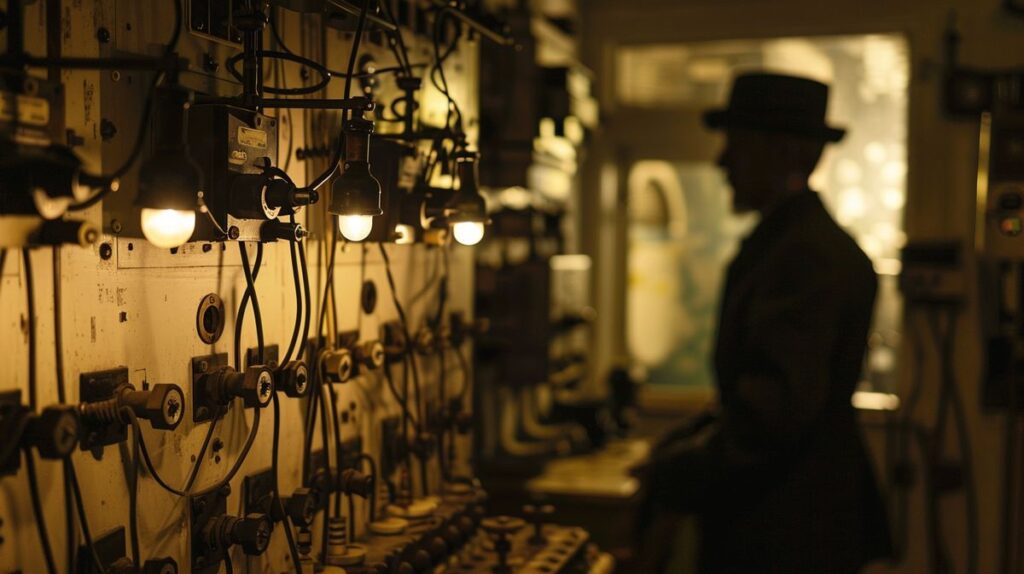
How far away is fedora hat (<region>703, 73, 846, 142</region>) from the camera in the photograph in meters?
2.32

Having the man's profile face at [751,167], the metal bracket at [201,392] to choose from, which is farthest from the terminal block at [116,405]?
the man's profile face at [751,167]

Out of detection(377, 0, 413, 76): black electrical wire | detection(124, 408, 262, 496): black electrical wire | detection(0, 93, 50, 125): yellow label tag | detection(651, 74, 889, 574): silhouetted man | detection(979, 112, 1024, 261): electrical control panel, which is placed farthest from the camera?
detection(979, 112, 1024, 261): electrical control panel

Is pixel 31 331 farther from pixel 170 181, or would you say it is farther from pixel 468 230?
pixel 468 230

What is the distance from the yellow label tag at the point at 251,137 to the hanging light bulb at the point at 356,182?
0.12m

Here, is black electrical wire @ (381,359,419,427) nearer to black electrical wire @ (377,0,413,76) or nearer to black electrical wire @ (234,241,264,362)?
black electrical wire @ (234,241,264,362)

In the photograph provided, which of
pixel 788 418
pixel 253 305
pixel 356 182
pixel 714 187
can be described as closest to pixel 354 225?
pixel 356 182

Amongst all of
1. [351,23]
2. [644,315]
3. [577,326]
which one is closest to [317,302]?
[351,23]

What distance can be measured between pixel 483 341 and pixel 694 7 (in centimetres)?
184

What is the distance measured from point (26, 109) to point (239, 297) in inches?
21.3

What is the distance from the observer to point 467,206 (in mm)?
1807

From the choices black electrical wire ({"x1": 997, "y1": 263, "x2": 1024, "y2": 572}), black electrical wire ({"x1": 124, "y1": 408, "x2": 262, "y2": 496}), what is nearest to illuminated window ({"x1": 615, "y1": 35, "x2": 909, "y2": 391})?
black electrical wire ({"x1": 997, "y1": 263, "x2": 1024, "y2": 572})

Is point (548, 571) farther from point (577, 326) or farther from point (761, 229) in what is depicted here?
point (577, 326)

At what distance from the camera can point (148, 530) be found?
4.53ft

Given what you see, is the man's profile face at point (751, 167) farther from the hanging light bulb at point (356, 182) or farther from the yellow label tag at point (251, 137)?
the yellow label tag at point (251, 137)
